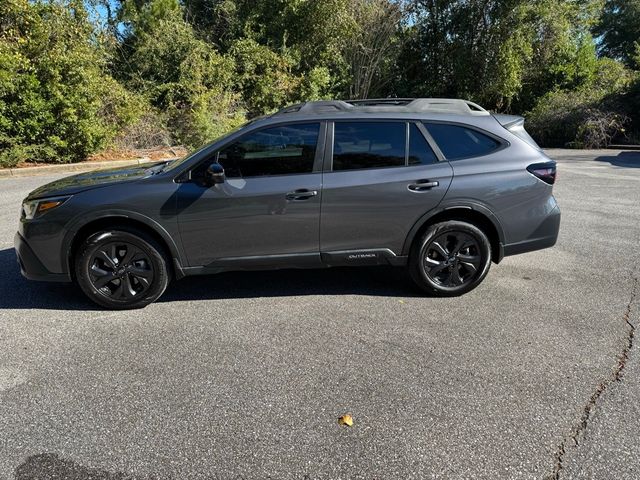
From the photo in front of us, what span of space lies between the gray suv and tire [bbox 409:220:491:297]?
0.01m

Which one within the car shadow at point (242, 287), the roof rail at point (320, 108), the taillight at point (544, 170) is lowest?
the car shadow at point (242, 287)

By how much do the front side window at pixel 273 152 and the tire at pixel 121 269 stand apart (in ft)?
3.13

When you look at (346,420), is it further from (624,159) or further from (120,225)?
(624,159)

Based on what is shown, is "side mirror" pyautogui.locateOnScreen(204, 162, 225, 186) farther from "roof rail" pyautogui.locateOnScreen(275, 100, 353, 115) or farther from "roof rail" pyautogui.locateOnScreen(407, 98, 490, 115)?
"roof rail" pyautogui.locateOnScreen(407, 98, 490, 115)

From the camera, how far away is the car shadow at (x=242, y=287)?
438 centimetres

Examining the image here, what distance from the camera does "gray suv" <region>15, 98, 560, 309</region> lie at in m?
4.01

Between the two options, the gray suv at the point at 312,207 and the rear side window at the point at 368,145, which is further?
the rear side window at the point at 368,145

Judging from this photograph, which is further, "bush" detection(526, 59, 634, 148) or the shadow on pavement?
"bush" detection(526, 59, 634, 148)

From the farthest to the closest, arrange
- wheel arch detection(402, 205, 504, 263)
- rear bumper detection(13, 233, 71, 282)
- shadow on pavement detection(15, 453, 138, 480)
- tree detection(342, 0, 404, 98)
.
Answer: tree detection(342, 0, 404, 98) → wheel arch detection(402, 205, 504, 263) → rear bumper detection(13, 233, 71, 282) → shadow on pavement detection(15, 453, 138, 480)

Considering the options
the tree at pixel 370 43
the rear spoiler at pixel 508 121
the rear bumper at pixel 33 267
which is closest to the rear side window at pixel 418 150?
the rear spoiler at pixel 508 121

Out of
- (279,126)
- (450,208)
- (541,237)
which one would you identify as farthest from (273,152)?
(541,237)

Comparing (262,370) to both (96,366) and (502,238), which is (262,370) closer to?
(96,366)

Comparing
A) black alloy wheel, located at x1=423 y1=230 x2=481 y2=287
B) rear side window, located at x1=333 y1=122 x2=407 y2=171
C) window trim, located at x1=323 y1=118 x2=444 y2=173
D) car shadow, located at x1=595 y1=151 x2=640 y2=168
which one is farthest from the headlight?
car shadow, located at x1=595 y1=151 x2=640 y2=168

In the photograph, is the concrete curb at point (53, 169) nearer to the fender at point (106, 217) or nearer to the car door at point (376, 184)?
the fender at point (106, 217)
